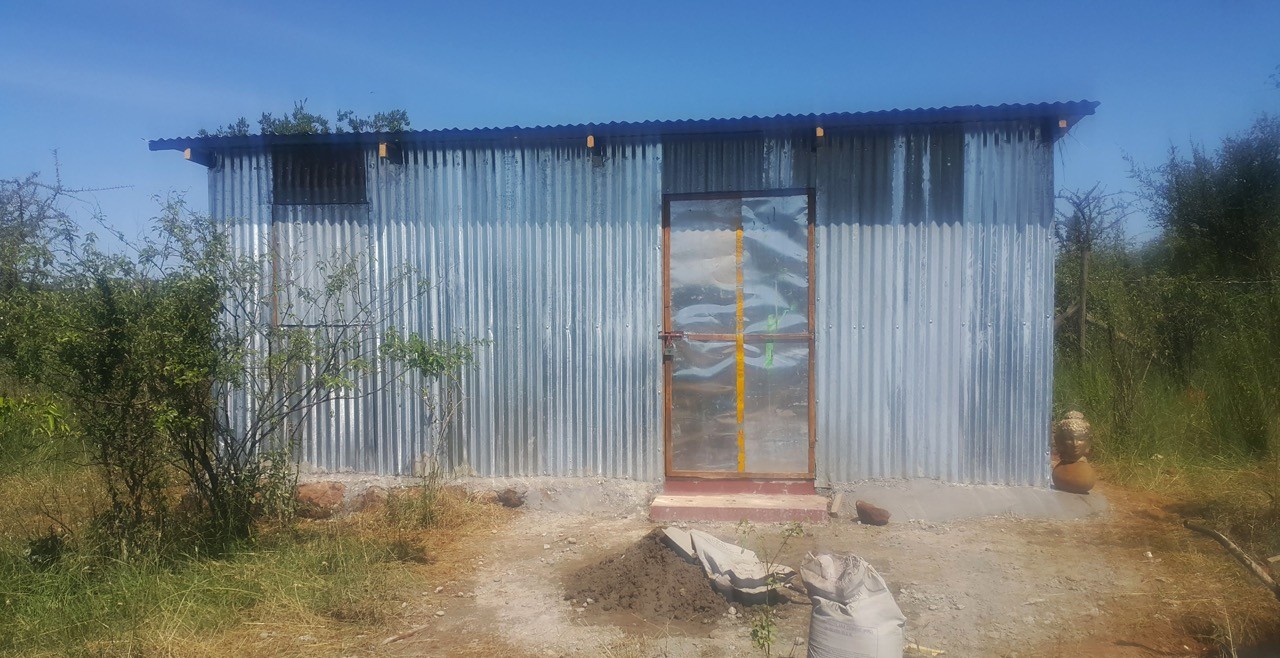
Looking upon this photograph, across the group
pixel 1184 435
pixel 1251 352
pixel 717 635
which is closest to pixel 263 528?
pixel 717 635

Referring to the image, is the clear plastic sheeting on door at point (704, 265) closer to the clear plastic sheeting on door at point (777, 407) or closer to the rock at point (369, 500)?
the clear plastic sheeting on door at point (777, 407)

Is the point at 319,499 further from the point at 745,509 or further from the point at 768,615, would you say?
the point at 768,615

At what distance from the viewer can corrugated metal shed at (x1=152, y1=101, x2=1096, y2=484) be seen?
673 cm

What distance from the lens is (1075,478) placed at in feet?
22.5

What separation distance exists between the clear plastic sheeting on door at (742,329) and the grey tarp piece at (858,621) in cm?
317

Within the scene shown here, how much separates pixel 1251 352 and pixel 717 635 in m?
7.51

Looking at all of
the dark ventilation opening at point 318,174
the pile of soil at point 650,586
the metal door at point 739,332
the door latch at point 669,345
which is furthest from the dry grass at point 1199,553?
the dark ventilation opening at point 318,174

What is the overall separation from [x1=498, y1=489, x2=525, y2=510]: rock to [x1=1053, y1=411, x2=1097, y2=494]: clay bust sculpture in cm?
452

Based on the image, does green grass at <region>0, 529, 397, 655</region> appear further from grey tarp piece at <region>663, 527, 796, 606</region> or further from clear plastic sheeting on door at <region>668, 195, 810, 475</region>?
clear plastic sheeting on door at <region>668, 195, 810, 475</region>

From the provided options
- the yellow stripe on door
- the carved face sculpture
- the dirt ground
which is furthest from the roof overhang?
the dirt ground

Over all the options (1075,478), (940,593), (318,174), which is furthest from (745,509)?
(318,174)

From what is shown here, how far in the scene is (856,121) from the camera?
656 centimetres

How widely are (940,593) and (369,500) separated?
468 centimetres

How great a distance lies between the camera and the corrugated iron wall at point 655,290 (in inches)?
265
